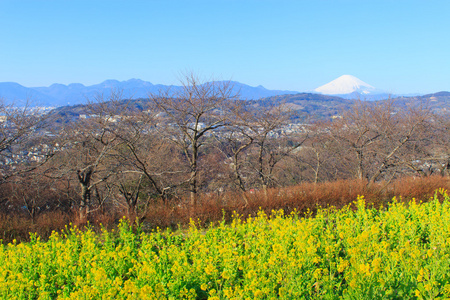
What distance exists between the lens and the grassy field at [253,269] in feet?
10.3

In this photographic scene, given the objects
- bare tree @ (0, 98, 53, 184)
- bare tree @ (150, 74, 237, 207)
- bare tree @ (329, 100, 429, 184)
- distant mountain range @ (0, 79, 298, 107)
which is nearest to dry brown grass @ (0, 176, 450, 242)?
bare tree @ (150, 74, 237, 207)

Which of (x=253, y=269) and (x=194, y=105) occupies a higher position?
(x=194, y=105)

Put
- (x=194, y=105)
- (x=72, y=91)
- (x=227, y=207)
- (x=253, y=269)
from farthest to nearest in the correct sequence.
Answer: (x=72, y=91) → (x=194, y=105) → (x=227, y=207) → (x=253, y=269)

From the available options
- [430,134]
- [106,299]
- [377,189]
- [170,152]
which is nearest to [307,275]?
[106,299]

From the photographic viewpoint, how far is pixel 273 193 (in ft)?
30.4

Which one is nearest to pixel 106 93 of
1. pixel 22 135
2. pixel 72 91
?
pixel 22 135

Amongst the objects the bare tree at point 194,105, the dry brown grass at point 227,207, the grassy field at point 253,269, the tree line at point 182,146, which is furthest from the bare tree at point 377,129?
the grassy field at point 253,269

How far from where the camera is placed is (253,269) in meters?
3.79

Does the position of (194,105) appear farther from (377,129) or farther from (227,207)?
(377,129)

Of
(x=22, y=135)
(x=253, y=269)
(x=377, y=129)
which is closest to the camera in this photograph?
(x=253, y=269)

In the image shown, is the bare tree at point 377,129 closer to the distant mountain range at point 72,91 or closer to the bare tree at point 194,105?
the distant mountain range at point 72,91

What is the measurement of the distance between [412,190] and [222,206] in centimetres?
647

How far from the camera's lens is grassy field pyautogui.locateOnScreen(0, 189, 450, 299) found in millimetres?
3148

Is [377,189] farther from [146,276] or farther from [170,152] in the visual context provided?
[170,152]
